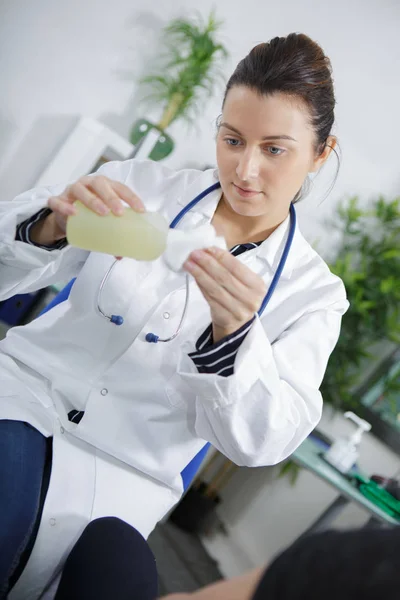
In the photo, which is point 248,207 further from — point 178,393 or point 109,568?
point 109,568

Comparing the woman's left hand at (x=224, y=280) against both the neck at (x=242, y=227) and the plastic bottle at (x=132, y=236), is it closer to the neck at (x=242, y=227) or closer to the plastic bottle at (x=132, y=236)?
the plastic bottle at (x=132, y=236)

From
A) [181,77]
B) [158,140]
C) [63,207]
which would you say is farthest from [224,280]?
[181,77]

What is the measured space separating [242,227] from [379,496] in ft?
4.86

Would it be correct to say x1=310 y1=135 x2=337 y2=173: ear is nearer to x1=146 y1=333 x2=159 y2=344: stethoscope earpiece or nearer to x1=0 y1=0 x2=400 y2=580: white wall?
x1=146 y1=333 x2=159 y2=344: stethoscope earpiece

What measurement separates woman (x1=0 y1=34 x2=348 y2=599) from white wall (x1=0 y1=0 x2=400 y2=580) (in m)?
1.44

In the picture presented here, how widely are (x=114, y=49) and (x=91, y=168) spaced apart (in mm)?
627

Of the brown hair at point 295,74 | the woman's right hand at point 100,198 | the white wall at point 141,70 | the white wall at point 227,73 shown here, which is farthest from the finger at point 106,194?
the white wall at point 141,70

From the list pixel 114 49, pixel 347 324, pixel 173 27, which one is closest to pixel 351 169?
pixel 347 324

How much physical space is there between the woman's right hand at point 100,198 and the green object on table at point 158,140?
186 centimetres

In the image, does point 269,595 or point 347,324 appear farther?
point 347,324

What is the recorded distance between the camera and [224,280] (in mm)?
860

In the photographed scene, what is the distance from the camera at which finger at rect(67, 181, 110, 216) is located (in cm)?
86

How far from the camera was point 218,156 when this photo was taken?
1.26 meters

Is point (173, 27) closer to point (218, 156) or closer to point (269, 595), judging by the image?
point (218, 156)
